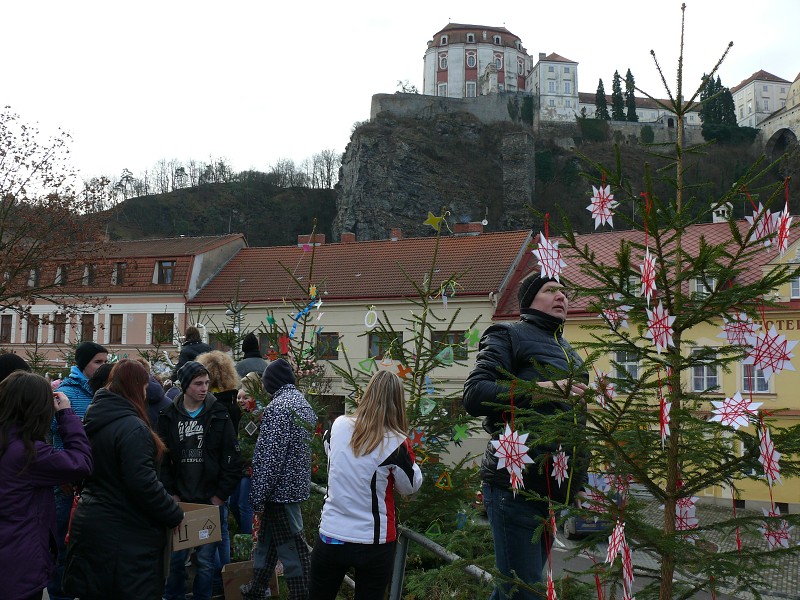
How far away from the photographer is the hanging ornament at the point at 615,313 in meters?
3.12

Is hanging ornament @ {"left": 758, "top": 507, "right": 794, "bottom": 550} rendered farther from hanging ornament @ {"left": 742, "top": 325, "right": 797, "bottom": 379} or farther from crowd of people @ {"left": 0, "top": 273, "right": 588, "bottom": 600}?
crowd of people @ {"left": 0, "top": 273, "right": 588, "bottom": 600}

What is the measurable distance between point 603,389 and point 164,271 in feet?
124

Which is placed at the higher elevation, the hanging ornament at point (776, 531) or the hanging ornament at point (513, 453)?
the hanging ornament at point (513, 453)

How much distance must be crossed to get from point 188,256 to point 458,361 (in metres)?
33.1

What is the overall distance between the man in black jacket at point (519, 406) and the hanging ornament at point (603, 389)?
0.30 meters

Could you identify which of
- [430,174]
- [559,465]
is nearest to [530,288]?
[559,465]

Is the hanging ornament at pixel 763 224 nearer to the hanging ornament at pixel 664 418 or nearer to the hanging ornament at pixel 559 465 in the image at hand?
the hanging ornament at pixel 664 418

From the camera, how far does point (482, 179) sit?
85688mm

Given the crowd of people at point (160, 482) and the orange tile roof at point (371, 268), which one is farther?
the orange tile roof at point (371, 268)

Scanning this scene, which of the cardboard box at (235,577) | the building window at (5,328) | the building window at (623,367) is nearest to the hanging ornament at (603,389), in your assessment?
the building window at (623,367)

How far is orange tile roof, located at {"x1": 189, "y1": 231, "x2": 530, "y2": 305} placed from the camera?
32562mm

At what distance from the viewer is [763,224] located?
2982 mm

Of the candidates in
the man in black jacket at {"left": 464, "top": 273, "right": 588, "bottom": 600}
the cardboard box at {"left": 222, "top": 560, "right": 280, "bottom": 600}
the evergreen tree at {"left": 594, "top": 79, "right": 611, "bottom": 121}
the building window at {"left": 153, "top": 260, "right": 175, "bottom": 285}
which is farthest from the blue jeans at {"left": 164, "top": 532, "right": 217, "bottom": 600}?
the evergreen tree at {"left": 594, "top": 79, "right": 611, "bottom": 121}

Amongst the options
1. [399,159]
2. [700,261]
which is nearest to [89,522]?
[700,261]
